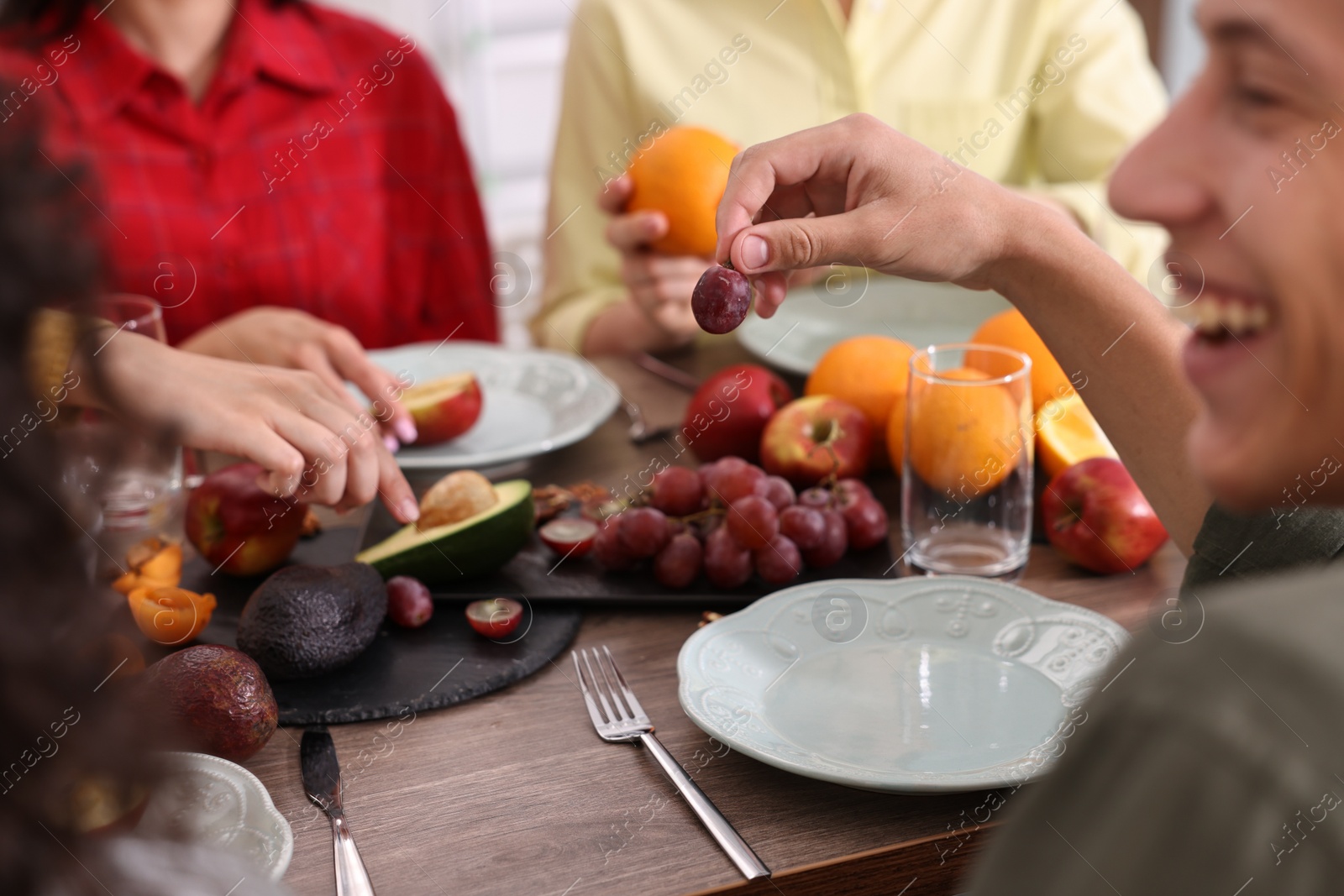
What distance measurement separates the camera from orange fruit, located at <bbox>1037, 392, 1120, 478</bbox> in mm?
1178

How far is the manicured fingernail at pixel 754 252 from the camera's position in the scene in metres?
0.89

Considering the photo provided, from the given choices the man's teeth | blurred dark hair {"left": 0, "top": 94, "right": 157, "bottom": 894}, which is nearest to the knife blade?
blurred dark hair {"left": 0, "top": 94, "right": 157, "bottom": 894}

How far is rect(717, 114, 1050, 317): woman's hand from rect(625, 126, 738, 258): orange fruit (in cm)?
46

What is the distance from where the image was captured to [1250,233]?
1.42ft

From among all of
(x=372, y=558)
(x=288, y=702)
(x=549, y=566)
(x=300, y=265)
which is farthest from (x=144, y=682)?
(x=300, y=265)

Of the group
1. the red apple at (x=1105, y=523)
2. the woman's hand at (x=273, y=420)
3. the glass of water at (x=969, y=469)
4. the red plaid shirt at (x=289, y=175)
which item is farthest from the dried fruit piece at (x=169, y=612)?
the red plaid shirt at (x=289, y=175)

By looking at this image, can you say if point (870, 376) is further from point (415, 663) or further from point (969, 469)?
point (415, 663)

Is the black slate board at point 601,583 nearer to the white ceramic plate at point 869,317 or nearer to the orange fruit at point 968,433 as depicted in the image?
the orange fruit at point 968,433

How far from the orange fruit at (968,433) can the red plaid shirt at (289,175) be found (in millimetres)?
1261

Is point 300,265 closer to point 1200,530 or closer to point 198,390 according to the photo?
point 198,390

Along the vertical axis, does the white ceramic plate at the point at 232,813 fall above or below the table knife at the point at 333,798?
above

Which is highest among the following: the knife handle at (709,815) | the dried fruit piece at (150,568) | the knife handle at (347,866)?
the dried fruit piece at (150,568)

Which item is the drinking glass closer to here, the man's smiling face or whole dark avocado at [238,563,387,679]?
whole dark avocado at [238,563,387,679]

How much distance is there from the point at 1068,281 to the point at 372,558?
65cm
